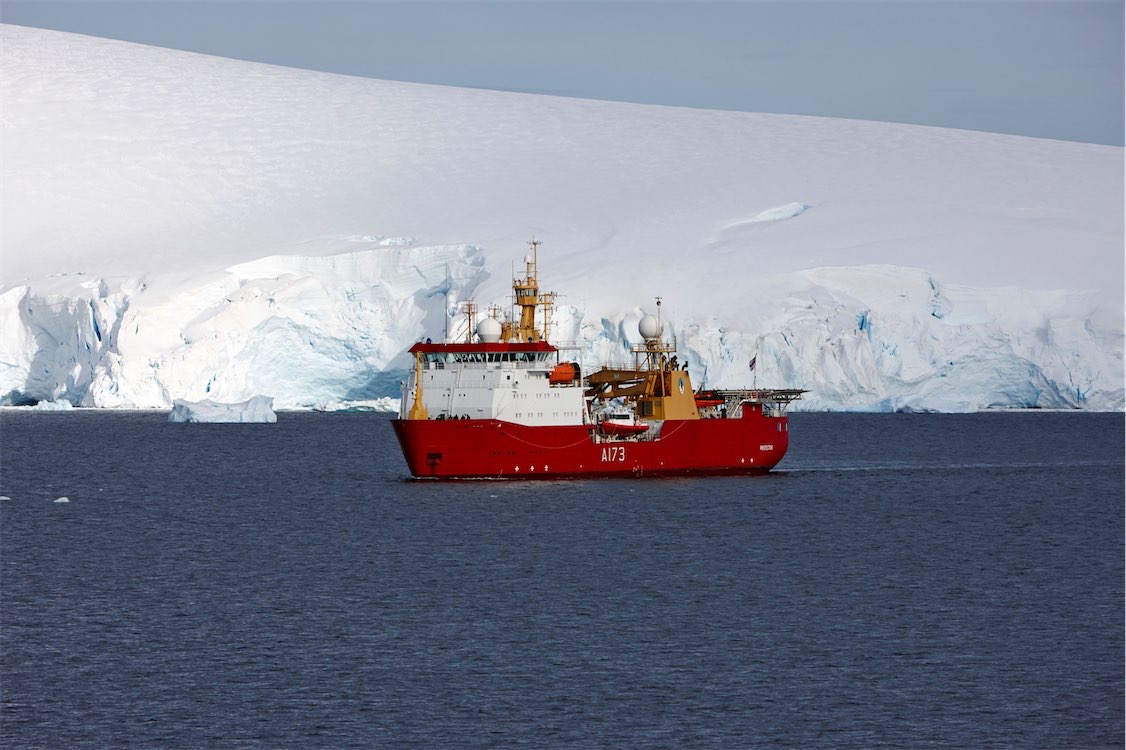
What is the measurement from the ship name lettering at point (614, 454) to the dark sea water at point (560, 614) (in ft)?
2.18

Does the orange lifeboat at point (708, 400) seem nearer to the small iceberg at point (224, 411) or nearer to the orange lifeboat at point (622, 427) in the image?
the orange lifeboat at point (622, 427)

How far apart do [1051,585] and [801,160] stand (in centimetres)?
6311

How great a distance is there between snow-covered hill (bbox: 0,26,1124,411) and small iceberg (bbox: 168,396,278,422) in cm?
194

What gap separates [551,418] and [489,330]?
2.68 m

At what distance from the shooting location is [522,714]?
15.7 meters

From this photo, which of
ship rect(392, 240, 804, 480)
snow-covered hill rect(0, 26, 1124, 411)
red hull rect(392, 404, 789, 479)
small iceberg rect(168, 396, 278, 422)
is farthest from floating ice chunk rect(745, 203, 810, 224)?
red hull rect(392, 404, 789, 479)

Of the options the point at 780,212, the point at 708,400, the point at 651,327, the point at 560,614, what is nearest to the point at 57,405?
the point at 651,327

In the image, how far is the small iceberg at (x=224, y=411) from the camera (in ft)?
193

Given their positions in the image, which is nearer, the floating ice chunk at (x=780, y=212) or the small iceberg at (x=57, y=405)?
the small iceberg at (x=57, y=405)

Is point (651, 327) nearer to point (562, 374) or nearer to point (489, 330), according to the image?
point (562, 374)

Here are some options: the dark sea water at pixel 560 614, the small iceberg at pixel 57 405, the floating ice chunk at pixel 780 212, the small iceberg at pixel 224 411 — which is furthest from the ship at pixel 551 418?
the floating ice chunk at pixel 780 212

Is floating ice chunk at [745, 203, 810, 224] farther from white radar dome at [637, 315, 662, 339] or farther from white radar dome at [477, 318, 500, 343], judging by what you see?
white radar dome at [477, 318, 500, 343]

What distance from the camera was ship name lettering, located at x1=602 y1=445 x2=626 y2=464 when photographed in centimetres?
3812

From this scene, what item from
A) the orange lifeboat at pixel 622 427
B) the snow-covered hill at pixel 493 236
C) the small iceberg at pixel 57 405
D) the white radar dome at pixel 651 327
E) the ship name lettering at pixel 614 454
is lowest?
the ship name lettering at pixel 614 454
